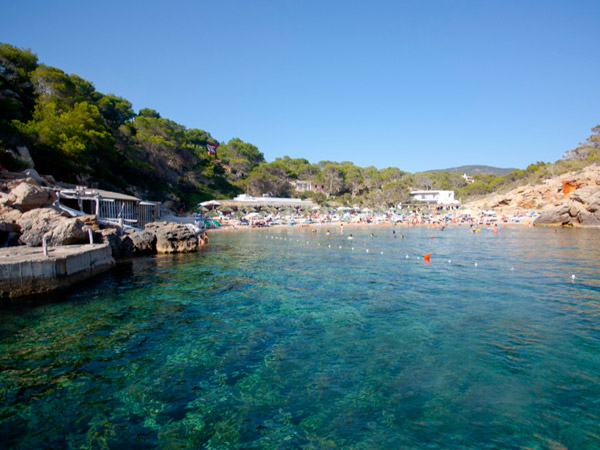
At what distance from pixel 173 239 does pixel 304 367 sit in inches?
686

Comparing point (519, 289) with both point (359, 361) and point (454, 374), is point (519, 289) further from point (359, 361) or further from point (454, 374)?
point (359, 361)

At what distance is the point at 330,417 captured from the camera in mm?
5055

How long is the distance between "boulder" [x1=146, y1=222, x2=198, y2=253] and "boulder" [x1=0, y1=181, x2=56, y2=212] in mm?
6435

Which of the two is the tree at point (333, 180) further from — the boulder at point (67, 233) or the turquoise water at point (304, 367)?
the turquoise water at point (304, 367)

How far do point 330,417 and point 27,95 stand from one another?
42838mm

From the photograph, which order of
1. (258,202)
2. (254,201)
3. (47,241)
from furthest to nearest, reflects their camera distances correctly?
(258,202) → (254,201) → (47,241)

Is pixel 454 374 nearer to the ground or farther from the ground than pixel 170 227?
nearer to the ground

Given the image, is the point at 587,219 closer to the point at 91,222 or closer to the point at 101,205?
the point at 91,222

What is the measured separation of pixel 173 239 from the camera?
2177cm

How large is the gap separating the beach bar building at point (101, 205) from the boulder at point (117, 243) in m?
3.36

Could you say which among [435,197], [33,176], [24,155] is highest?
[24,155]

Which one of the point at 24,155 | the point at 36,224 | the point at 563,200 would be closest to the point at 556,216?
the point at 563,200

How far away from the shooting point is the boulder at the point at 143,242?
2009 cm

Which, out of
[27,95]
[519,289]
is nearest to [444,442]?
[519,289]
